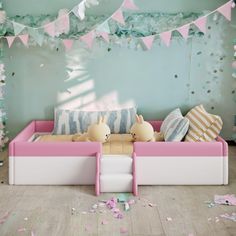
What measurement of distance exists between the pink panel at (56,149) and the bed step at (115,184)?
26 cm

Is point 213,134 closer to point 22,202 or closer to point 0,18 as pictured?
point 22,202

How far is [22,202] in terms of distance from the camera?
10.0 ft

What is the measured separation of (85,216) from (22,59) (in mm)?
2370

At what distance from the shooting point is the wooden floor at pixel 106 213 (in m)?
2.59

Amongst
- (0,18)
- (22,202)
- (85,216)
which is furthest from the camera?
(0,18)

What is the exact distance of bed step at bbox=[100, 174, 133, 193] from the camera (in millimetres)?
3264

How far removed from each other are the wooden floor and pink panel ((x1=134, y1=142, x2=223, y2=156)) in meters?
0.27

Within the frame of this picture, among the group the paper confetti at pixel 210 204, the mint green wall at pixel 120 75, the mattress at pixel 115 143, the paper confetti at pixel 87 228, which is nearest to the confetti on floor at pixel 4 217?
the paper confetti at pixel 87 228

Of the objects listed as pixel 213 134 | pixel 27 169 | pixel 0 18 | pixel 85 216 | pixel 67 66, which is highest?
pixel 0 18

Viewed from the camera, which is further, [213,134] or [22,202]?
[213,134]

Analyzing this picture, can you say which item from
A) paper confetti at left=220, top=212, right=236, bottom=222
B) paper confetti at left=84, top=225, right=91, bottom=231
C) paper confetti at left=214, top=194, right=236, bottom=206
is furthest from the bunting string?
paper confetti at left=84, top=225, right=91, bottom=231

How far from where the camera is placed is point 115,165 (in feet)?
10.9

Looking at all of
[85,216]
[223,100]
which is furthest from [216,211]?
[223,100]

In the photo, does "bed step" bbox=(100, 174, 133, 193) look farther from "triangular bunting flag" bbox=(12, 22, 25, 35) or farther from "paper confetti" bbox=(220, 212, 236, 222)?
"triangular bunting flag" bbox=(12, 22, 25, 35)
